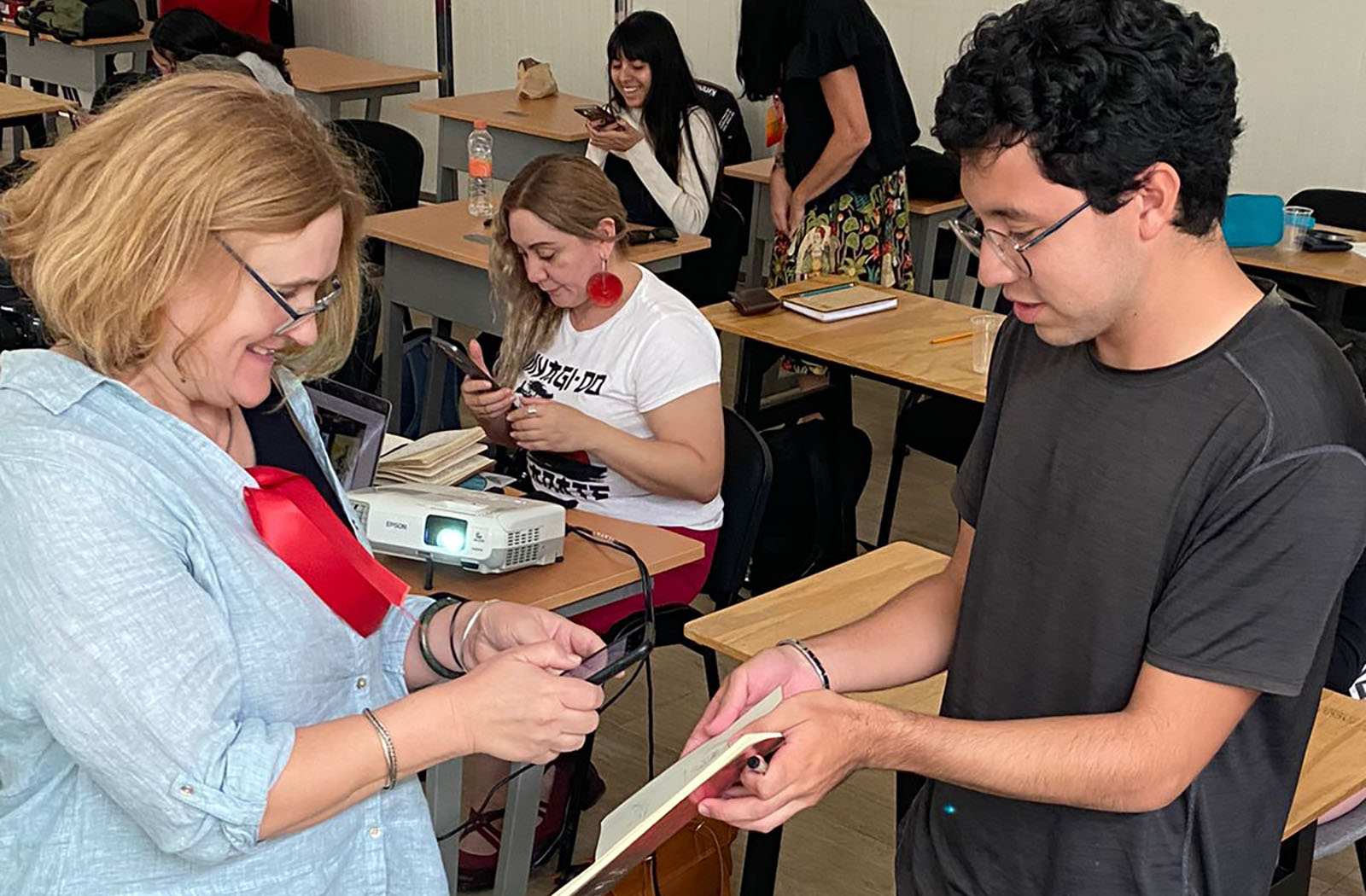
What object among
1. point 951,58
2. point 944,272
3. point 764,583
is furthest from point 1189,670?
point 951,58

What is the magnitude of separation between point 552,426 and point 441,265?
1.85 m

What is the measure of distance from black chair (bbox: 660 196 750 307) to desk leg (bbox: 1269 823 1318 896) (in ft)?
11.0

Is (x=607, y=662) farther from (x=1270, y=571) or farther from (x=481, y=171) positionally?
(x=481, y=171)

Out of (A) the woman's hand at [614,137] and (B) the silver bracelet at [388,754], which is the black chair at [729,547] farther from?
(A) the woman's hand at [614,137]

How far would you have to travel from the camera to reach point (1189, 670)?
1.36 m

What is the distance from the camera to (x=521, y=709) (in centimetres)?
145

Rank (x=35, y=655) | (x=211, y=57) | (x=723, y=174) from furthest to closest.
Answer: (x=723, y=174) → (x=211, y=57) → (x=35, y=655)

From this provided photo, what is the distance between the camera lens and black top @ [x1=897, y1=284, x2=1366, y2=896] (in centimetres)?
134

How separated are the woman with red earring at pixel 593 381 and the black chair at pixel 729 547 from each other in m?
0.03

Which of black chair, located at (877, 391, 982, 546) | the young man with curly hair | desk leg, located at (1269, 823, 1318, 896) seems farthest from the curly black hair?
black chair, located at (877, 391, 982, 546)

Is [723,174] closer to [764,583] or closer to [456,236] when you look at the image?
[456,236]

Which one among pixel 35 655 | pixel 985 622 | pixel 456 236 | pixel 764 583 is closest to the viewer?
pixel 35 655

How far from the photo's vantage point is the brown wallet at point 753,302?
13.7 ft

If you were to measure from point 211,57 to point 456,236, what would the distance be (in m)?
1.13
